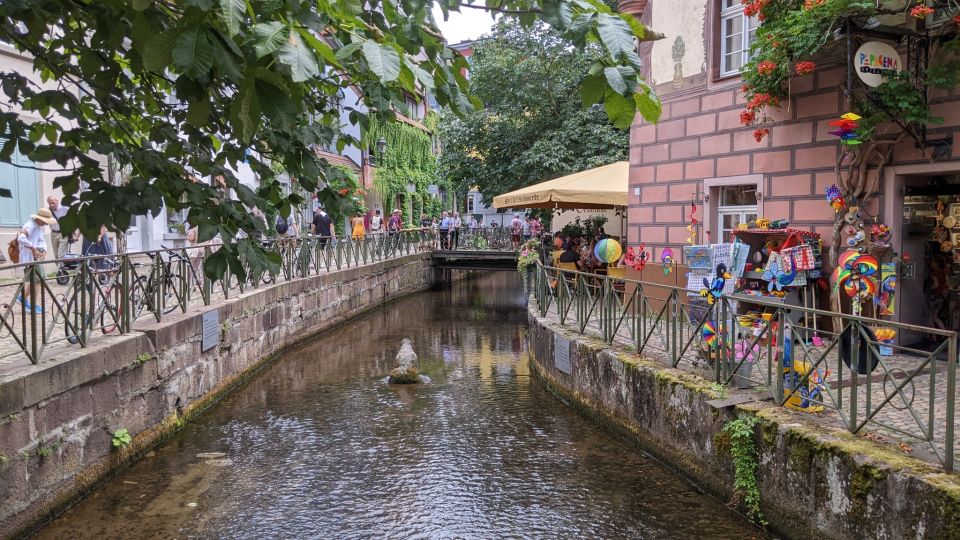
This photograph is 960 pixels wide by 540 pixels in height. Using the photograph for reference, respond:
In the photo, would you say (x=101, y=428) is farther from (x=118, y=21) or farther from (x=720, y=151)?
(x=720, y=151)

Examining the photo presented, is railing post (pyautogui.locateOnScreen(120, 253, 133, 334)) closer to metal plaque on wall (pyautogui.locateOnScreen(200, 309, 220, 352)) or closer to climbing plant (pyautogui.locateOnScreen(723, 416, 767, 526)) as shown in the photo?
metal plaque on wall (pyautogui.locateOnScreen(200, 309, 220, 352))

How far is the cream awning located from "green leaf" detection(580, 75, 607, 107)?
10.3 meters

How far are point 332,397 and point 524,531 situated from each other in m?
4.67

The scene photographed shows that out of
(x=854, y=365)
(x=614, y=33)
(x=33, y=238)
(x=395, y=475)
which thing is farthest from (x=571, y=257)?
(x=614, y=33)

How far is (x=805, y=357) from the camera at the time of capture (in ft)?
17.8

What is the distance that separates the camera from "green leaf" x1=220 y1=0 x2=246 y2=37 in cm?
237

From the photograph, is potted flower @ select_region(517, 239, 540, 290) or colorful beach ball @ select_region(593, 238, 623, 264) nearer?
colorful beach ball @ select_region(593, 238, 623, 264)

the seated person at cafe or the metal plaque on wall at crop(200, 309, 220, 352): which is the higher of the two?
the seated person at cafe

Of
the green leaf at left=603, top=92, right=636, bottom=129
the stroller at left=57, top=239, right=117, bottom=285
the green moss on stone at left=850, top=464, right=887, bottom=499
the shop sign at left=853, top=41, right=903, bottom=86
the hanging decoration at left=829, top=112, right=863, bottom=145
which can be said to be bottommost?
the green moss on stone at left=850, top=464, right=887, bottom=499

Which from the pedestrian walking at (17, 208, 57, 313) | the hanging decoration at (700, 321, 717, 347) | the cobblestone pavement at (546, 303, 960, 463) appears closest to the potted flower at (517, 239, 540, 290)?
the cobblestone pavement at (546, 303, 960, 463)

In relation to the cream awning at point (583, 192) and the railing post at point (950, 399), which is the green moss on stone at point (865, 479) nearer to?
the railing post at point (950, 399)

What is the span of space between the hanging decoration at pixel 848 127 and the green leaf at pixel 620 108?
5.79 meters

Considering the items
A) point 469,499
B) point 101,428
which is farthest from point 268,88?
point 101,428

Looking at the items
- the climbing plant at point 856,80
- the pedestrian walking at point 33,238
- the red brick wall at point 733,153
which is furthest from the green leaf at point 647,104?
the pedestrian walking at point 33,238
